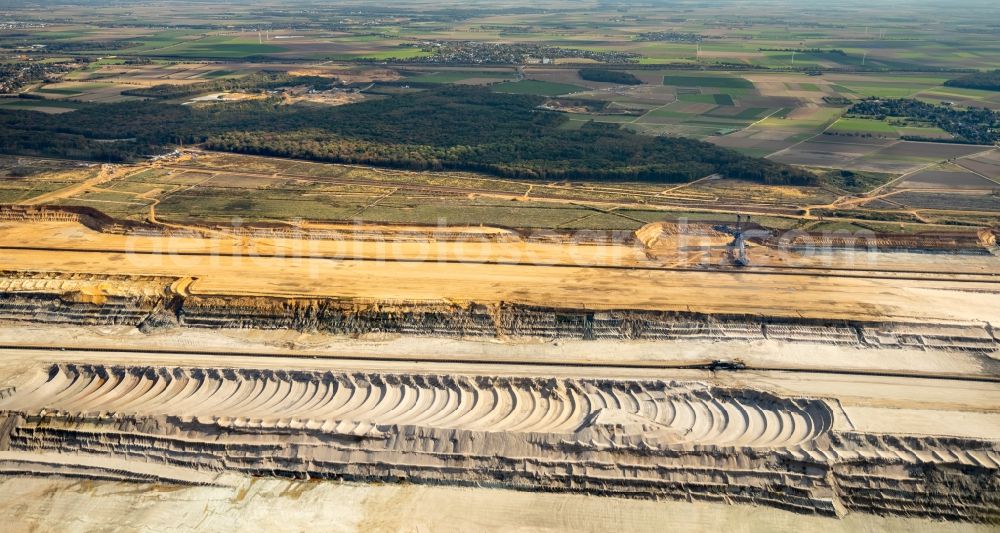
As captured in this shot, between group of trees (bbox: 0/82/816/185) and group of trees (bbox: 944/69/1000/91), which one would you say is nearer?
group of trees (bbox: 0/82/816/185)

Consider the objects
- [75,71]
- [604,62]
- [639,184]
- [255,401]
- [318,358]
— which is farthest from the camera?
[604,62]

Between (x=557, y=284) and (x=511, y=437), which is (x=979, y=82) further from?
(x=511, y=437)

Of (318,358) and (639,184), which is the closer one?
(318,358)

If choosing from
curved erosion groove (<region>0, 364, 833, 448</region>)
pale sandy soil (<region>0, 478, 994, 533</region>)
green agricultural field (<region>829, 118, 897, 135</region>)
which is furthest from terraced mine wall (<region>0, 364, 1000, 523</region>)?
green agricultural field (<region>829, 118, 897, 135</region>)

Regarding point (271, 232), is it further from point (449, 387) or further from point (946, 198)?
point (946, 198)

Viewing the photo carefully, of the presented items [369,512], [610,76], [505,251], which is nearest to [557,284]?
[505,251]

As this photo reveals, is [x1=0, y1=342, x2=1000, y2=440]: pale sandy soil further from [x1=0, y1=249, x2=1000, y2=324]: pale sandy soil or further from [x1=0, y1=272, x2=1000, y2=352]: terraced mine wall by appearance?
[x1=0, y1=249, x2=1000, y2=324]: pale sandy soil

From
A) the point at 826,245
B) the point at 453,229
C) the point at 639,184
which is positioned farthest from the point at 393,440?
the point at 639,184

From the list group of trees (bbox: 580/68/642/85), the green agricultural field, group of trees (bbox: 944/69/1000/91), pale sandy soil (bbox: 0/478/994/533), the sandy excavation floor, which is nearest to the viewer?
pale sandy soil (bbox: 0/478/994/533)
